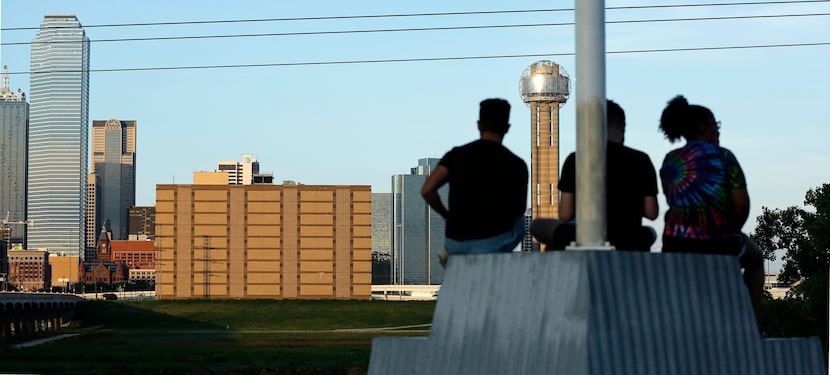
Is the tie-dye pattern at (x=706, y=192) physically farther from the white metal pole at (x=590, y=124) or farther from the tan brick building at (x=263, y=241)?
the tan brick building at (x=263, y=241)

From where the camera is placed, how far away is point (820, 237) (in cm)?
4900

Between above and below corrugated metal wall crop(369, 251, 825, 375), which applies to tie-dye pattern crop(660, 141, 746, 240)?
above

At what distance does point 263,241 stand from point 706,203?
498 ft

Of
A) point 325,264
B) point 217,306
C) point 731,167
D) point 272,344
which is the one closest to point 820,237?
point 731,167

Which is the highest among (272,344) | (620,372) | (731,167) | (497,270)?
(731,167)

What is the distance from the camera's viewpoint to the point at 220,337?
10244cm

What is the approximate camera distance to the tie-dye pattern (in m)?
8.21

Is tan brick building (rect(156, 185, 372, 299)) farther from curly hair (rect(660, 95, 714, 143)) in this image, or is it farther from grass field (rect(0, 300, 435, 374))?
curly hair (rect(660, 95, 714, 143))

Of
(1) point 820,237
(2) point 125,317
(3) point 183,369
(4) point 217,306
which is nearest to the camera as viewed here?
(1) point 820,237

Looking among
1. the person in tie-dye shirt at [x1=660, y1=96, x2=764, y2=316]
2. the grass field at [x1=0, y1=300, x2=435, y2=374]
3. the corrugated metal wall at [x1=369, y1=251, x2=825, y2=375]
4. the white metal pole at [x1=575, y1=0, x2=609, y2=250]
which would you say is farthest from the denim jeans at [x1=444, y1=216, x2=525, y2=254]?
the grass field at [x1=0, y1=300, x2=435, y2=374]

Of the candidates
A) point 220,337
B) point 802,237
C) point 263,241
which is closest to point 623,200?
point 802,237

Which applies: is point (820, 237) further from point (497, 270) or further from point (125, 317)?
point (125, 317)

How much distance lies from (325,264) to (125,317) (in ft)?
116

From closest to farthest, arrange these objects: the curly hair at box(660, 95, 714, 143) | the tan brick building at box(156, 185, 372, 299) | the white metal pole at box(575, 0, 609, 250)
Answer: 1. the white metal pole at box(575, 0, 609, 250)
2. the curly hair at box(660, 95, 714, 143)
3. the tan brick building at box(156, 185, 372, 299)
